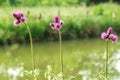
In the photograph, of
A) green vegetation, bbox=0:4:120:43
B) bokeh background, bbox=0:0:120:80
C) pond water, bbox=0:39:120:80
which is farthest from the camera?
green vegetation, bbox=0:4:120:43

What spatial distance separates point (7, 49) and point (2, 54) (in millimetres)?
205

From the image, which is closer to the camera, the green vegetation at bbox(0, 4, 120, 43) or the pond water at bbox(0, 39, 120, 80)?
the pond water at bbox(0, 39, 120, 80)

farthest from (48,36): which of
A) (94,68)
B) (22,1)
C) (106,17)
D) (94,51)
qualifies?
(22,1)

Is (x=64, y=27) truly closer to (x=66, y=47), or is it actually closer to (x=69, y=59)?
(x=66, y=47)

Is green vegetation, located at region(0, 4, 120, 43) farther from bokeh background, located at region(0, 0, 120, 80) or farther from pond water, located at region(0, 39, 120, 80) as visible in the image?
Result: pond water, located at region(0, 39, 120, 80)

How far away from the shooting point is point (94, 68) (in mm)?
7840

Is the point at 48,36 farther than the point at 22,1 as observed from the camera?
No

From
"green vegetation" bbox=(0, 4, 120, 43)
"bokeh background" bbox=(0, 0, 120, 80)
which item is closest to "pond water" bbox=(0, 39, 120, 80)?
"bokeh background" bbox=(0, 0, 120, 80)

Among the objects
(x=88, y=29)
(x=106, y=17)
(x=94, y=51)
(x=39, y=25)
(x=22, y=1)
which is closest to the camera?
(x=94, y=51)

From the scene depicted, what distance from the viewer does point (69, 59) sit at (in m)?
9.03

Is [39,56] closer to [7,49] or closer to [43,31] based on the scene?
[7,49]

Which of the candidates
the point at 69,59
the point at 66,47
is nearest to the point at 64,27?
the point at 66,47

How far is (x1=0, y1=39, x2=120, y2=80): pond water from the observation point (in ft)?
24.2

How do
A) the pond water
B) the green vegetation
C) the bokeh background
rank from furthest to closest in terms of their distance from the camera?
the green vegetation, the bokeh background, the pond water
